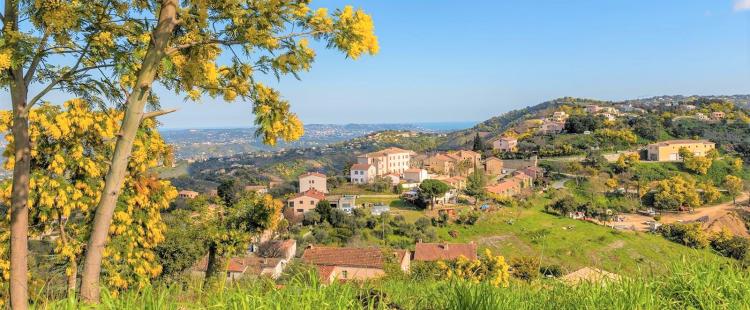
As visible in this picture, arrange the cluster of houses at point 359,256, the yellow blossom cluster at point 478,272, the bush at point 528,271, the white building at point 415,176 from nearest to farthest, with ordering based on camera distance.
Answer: the yellow blossom cluster at point 478,272
the bush at point 528,271
the cluster of houses at point 359,256
the white building at point 415,176

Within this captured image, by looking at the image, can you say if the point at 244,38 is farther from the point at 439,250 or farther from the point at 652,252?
the point at 652,252

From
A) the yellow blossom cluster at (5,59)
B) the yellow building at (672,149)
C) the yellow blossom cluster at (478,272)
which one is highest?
the yellow blossom cluster at (5,59)

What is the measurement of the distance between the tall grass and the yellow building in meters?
80.2

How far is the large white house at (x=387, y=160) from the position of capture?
262ft

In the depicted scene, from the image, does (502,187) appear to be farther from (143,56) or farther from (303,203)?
(143,56)

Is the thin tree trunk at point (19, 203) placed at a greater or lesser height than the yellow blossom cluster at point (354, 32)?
lesser

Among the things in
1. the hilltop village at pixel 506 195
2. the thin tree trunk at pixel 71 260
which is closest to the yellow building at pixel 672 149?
the hilltop village at pixel 506 195

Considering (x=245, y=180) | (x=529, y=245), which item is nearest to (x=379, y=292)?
(x=529, y=245)

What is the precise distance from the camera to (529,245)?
4216 cm

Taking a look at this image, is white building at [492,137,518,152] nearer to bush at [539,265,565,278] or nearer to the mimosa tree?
bush at [539,265,565,278]

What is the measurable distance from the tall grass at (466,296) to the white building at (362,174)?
68.4 metres

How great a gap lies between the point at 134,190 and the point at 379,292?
25.0ft

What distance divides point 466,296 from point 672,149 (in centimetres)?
8390

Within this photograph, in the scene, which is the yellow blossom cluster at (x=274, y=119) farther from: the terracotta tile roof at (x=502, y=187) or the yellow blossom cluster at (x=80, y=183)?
the terracotta tile roof at (x=502, y=187)
